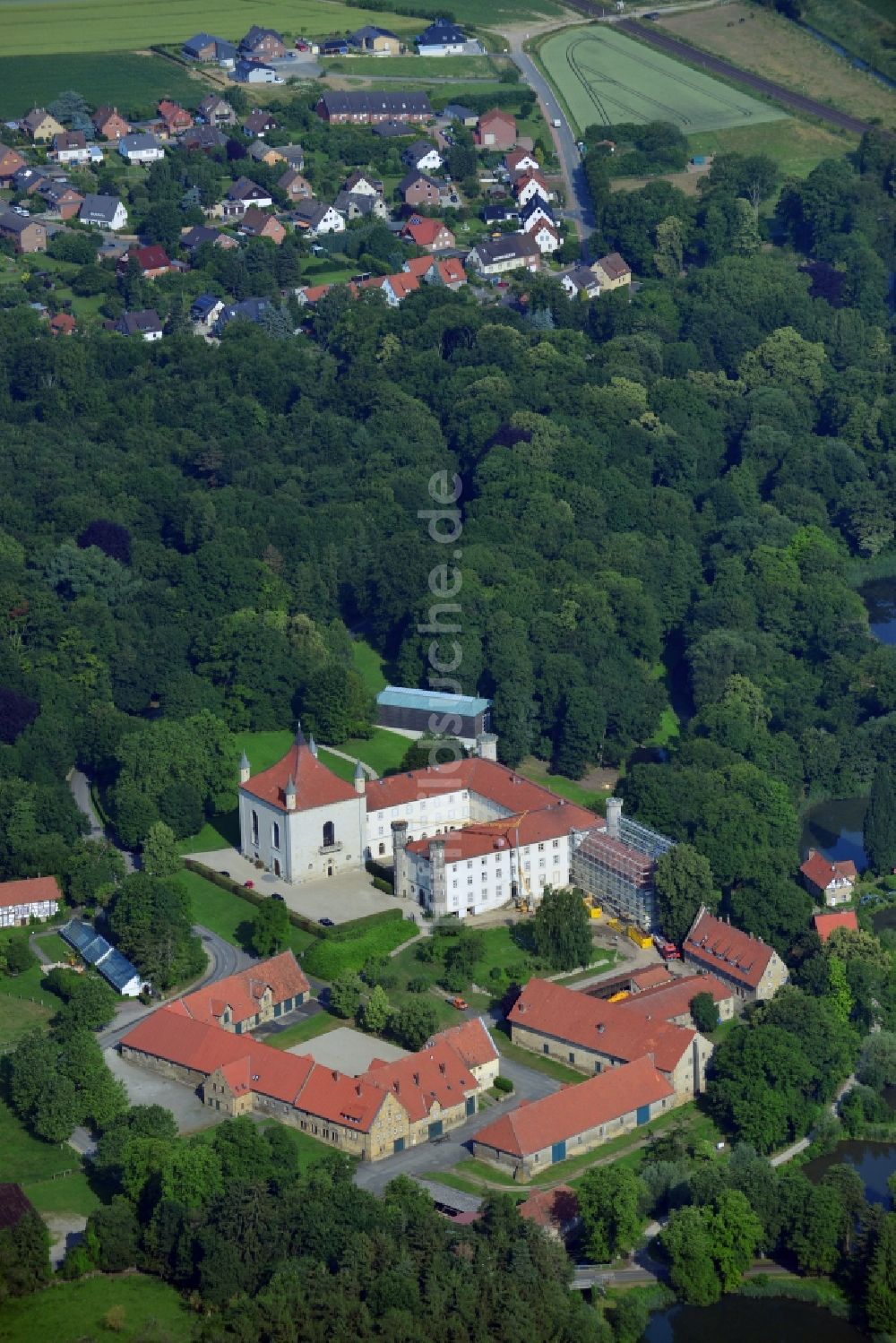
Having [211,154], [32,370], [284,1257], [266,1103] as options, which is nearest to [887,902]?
[266,1103]

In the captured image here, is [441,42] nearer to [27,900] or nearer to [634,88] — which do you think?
[634,88]

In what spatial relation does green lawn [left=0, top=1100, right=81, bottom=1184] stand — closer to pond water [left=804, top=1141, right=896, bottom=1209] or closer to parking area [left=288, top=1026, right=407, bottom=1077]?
parking area [left=288, top=1026, right=407, bottom=1077]

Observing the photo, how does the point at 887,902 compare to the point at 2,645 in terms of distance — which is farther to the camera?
the point at 2,645

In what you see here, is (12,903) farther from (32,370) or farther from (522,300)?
(522,300)

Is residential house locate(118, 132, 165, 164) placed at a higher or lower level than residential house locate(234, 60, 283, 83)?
lower

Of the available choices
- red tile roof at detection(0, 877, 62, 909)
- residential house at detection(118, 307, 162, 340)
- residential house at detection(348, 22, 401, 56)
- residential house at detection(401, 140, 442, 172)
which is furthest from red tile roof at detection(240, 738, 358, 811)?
residential house at detection(348, 22, 401, 56)

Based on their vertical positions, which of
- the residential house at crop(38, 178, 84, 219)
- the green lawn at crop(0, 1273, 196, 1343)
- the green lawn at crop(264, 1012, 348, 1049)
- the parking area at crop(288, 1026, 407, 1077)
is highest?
the green lawn at crop(0, 1273, 196, 1343)

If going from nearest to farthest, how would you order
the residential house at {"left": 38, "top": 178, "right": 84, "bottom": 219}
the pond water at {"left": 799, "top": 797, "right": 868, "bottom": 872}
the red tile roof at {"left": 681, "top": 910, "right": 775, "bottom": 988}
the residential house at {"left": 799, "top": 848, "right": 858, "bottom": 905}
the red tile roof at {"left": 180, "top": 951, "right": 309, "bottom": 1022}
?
the red tile roof at {"left": 180, "top": 951, "right": 309, "bottom": 1022}
the red tile roof at {"left": 681, "top": 910, "right": 775, "bottom": 988}
the residential house at {"left": 799, "top": 848, "right": 858, "bottom": 905}
the pond water at {"left": 799, "top": 797, "right": 868, "bottom": 872}
the residential house at {"left": 38, "top": 178, "right": 84, "bottom": 219}
